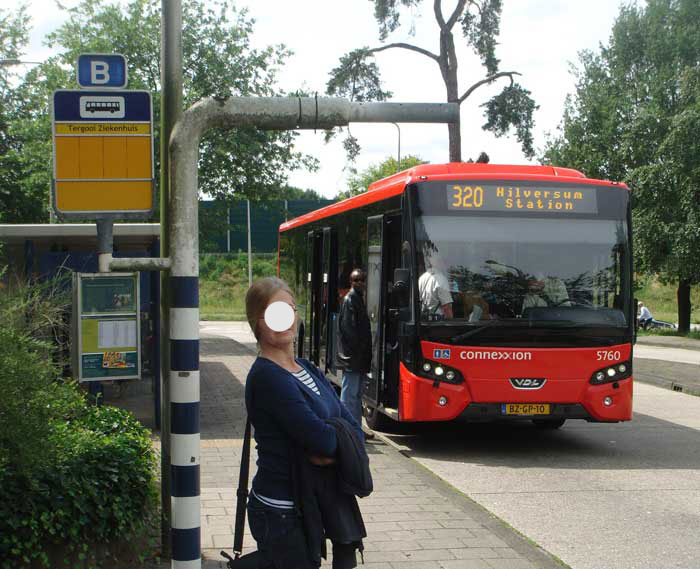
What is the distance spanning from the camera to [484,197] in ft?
32.7

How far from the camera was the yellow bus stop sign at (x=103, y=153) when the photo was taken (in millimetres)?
5012

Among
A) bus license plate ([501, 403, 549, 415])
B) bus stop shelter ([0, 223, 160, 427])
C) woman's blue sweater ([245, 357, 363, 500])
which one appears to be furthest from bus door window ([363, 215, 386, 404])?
woman's blue sweater ([245, 357, 363, 500])

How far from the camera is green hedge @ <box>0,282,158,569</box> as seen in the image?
4590 millimetres

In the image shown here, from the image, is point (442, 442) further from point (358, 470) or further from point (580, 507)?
point (358, 470)

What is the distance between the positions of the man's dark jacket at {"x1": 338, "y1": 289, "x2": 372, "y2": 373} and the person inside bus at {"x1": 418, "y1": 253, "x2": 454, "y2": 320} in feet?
2.97

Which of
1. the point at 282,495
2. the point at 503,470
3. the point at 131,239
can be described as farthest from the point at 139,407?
the point at 282,495

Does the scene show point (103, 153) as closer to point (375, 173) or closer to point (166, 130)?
point (166, 130)

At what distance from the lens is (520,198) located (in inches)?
396

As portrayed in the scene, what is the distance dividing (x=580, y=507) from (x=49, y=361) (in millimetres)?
4477

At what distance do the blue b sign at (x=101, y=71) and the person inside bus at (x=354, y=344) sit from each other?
17.5 feet

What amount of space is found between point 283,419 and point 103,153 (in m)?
2.34

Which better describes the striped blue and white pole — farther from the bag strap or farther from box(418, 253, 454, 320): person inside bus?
box(418, 253, 454, 320): person inside bus

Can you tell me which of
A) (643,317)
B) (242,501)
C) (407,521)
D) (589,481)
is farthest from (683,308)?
(242,501)

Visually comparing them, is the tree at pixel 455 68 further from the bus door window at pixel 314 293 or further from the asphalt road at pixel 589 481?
the asphalt road at pixel 589 481
